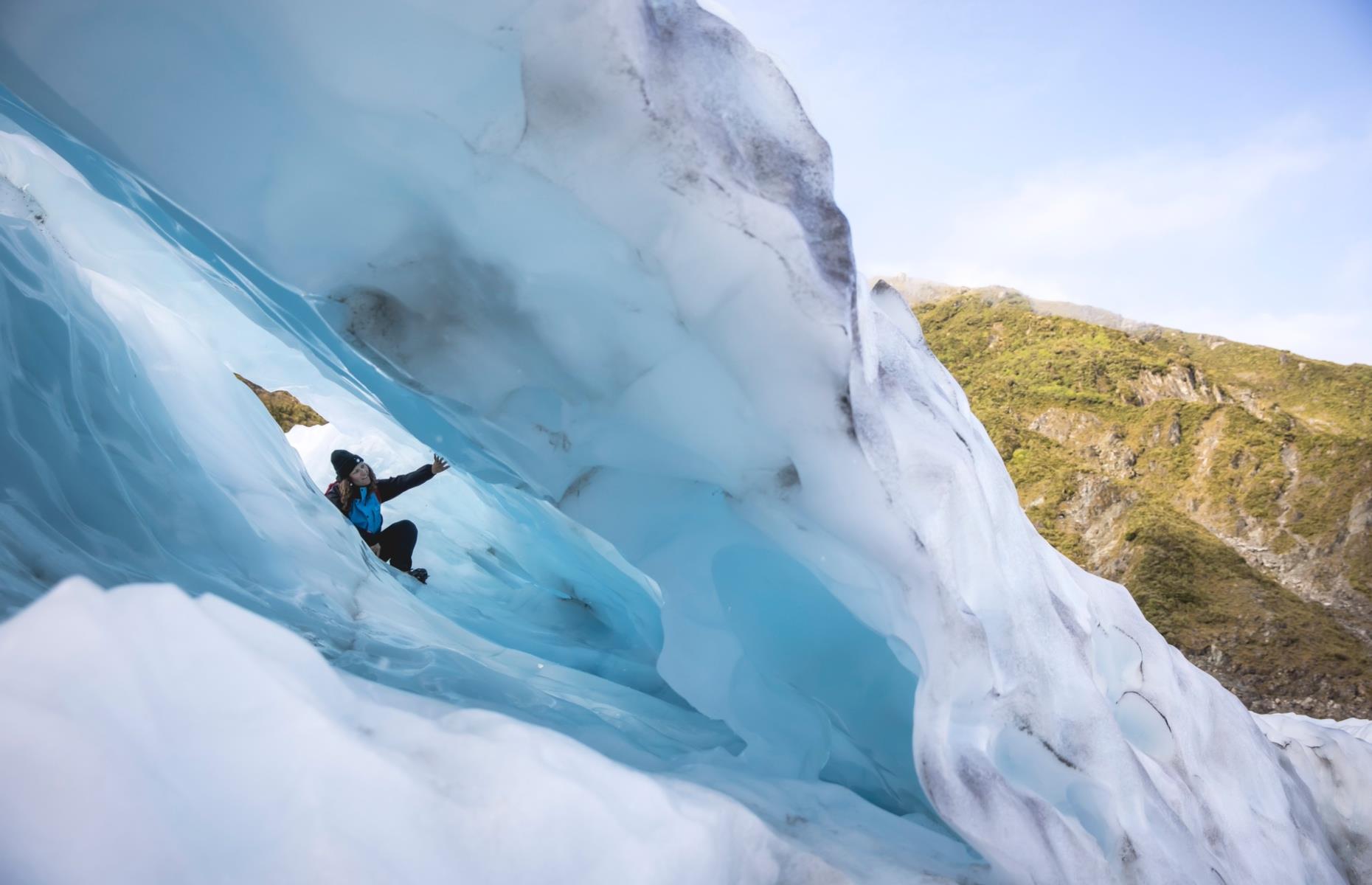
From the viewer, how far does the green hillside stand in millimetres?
7336

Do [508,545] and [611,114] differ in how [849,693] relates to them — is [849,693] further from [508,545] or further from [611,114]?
[508,545]

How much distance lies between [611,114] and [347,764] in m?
1.32

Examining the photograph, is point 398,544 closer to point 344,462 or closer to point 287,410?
point 344,462

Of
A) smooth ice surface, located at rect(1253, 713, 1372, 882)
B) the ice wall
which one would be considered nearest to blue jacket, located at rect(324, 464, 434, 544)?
the ice wall

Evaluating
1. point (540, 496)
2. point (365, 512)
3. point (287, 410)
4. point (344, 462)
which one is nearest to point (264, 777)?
point (540, 496)

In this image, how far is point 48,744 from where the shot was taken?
33.8 inches

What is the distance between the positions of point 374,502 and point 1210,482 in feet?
33.7

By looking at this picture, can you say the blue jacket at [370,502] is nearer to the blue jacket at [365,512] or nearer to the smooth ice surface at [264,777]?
the blue jacket at [365,512]

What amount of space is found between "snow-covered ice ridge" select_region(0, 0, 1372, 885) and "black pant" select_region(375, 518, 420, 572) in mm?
1202

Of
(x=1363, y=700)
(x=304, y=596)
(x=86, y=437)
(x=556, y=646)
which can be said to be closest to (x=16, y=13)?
(x=86, y=437)

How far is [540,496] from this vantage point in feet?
8.77

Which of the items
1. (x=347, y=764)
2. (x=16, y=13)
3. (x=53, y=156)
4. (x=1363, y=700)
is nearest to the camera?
(x=347, y=764)

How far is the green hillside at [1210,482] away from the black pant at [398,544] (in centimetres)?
749

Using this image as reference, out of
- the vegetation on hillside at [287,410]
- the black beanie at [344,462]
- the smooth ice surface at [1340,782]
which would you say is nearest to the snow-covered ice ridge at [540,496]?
the smooth ice surface at [1340,782]
